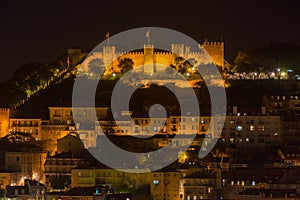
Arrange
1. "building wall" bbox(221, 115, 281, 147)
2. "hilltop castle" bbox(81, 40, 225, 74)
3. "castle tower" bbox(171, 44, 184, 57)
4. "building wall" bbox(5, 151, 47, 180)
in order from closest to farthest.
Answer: "building wall" bbox(5, 151, 47, 180) → "building wall" bbox(221, 115, 281, 147) → "hilltop castle" bbox(81, 40, 225, 74) → "castle tower" bbox(171, 44, 184, 57)

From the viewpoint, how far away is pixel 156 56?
73438mm

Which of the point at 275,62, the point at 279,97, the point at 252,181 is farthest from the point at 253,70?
the point at 252,181

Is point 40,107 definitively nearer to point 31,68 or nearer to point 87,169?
point 31,68

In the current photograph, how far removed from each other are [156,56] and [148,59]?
51cm

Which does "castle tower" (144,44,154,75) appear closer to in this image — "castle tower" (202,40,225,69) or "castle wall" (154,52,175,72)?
"castle wall" (154,52,175,72)

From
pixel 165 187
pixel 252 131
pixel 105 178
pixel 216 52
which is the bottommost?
pixel 165 187

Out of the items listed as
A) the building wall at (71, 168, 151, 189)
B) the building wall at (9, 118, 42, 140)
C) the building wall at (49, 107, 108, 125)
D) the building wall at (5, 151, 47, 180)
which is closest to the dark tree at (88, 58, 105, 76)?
the building wall at (49, 107, 108, 125)

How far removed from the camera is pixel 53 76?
75.1 metres

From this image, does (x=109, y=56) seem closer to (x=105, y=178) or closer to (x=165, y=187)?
(x=105, y=178)

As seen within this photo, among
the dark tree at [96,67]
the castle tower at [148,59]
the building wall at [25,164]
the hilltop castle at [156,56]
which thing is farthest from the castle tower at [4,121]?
the castle tower at [148,59]

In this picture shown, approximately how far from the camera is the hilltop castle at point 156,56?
7319cm

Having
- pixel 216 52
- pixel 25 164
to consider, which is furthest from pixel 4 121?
pixel 216 52

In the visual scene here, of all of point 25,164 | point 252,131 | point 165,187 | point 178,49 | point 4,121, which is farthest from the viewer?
point 178,49

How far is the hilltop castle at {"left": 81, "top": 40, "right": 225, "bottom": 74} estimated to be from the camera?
240 ft
